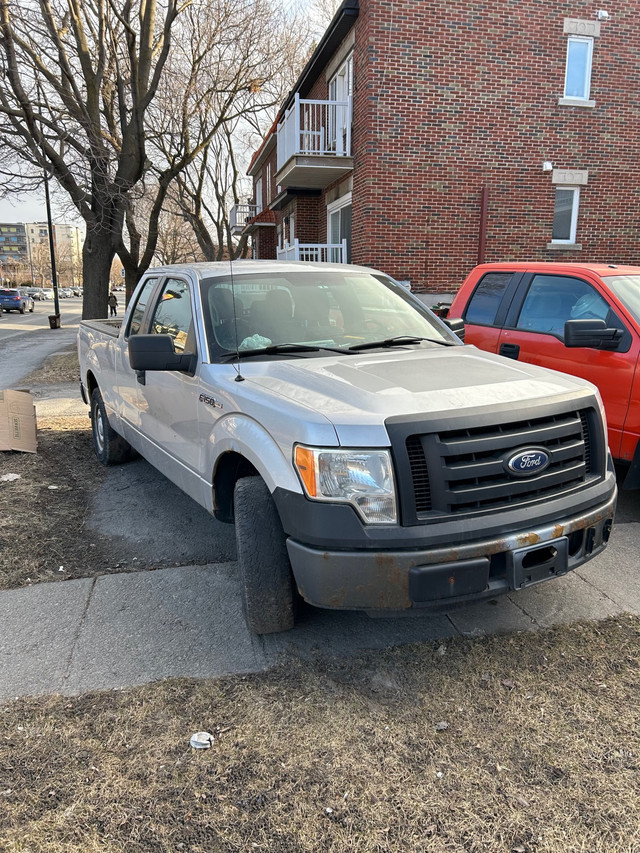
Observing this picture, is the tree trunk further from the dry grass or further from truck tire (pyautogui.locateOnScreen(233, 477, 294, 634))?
the dry grass

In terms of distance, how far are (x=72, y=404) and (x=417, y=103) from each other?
29.3ft

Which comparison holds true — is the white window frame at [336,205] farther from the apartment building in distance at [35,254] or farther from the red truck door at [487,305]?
the apartment building in distance at [35,254]

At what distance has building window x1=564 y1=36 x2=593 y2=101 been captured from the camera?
42.6 feet

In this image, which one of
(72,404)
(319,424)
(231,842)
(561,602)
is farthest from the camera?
(72,404)

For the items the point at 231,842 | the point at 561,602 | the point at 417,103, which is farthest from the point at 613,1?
A: the point at 231,842

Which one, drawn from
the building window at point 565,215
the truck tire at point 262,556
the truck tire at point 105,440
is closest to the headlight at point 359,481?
the truck tire at point 262,556

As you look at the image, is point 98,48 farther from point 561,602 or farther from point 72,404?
point 561,602

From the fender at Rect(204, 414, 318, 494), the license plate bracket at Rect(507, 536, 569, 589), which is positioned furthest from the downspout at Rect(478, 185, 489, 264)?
the license plate bracket at Rect(507, 536, 569, 589)

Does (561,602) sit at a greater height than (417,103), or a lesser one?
lesser

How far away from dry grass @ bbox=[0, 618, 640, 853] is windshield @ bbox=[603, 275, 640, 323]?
2.81m

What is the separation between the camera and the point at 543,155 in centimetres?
1316

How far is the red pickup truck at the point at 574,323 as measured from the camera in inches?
180

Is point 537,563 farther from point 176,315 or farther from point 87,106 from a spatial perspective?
point 87,106

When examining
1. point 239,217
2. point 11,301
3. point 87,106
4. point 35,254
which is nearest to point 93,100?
point 87,106
